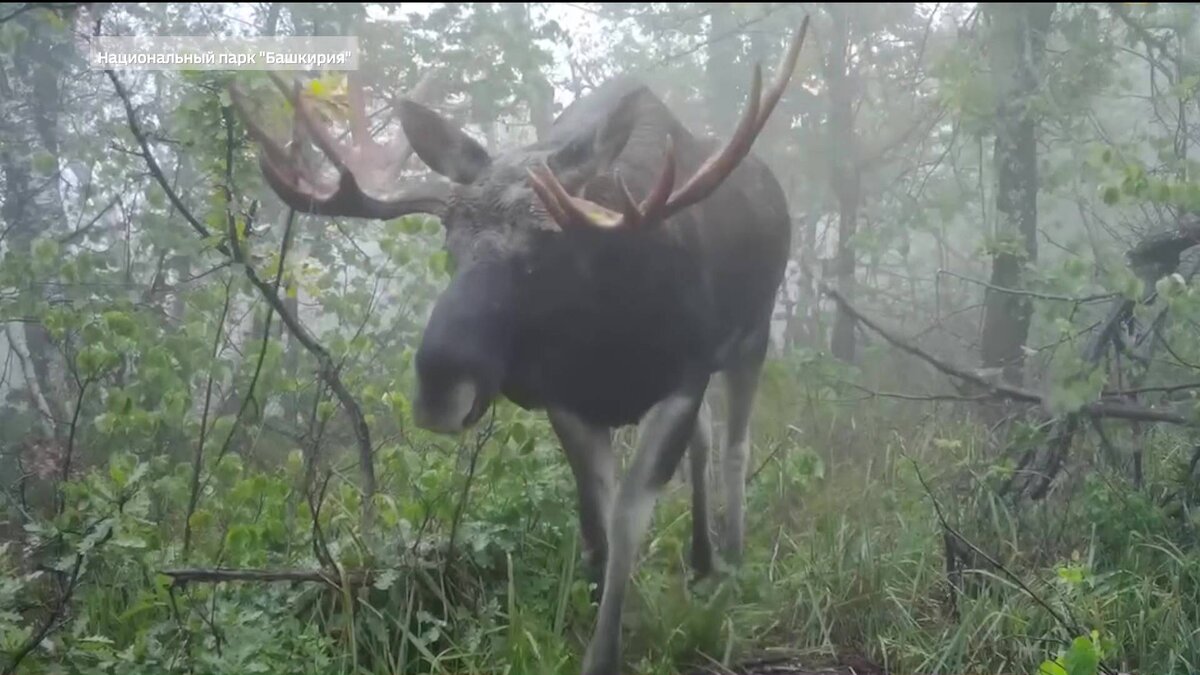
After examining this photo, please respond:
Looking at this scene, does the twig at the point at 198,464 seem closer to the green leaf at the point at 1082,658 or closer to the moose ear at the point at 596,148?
the moose ear at the point at 596,148

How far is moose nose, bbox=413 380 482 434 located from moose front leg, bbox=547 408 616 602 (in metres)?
0.55

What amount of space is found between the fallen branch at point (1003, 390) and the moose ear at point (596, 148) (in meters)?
1.37

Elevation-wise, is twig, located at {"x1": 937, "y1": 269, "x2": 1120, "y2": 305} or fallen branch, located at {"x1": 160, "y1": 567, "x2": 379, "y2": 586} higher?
twig, located at {"x1": 937, "y1": 269, "x2": 1120, "y2": 305}

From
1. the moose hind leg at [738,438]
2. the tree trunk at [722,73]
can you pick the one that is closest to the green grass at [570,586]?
the moose hind leg at [738,438]

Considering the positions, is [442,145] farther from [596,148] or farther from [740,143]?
[740,143]

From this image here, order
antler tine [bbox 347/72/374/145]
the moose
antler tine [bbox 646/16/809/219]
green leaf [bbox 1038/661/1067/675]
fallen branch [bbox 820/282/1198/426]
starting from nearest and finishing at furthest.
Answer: green leaf [bbox 1038/661/1067/675] → antler tine [bbox 646/16/809/219] → the moose → antler tine [bbox 347/72/374/145] → fallen branch [bbox 820/282/1198/426]

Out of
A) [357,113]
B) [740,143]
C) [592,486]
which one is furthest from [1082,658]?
[357,113]

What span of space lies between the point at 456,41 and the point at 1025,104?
6.15 feet

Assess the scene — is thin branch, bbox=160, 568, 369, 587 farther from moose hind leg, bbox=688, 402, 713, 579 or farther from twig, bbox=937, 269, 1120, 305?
twig, bbox=937, 269, 1120, 305

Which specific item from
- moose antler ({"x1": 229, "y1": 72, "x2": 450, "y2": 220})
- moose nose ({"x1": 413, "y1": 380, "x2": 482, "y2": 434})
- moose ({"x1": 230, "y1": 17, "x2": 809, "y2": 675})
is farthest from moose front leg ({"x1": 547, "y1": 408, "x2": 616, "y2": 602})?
moose antler ({"x1": 229, "y1": 72, "x2": 450, "y2": 220})

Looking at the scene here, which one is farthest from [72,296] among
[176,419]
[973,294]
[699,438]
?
[973,294]

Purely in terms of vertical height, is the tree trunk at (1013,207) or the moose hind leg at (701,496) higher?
the tree trunk at (1013,207)

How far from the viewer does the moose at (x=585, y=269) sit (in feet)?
8.55

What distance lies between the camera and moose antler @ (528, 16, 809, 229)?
247cm
